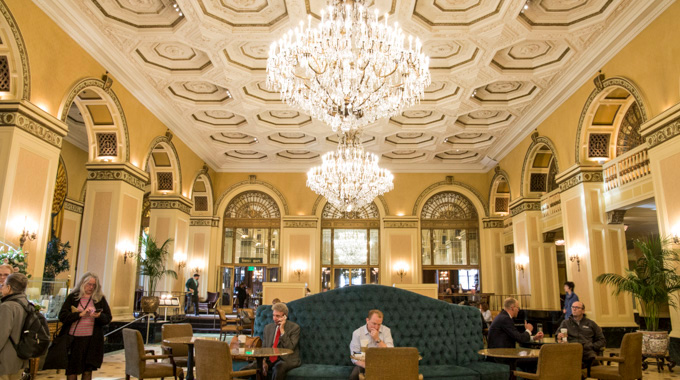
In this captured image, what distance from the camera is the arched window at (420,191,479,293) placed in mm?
18156

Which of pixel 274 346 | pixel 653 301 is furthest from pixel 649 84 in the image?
pixel 274 346

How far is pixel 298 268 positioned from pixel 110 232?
820cm

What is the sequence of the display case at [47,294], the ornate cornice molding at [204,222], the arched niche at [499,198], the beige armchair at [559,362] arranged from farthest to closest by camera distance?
the ornate cornice molding at [204,222], the arched niche at [499,198], the display case at [47,294], the beige armchair at [559,362]

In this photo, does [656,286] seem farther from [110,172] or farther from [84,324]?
[110,172]

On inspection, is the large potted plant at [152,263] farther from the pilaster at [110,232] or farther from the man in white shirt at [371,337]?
the man in white shirt at [371,337]

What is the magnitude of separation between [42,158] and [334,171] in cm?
602

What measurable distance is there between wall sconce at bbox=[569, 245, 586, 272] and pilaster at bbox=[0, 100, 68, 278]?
10.4 metres

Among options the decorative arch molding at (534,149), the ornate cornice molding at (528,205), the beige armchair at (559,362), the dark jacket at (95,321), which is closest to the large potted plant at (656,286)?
the beige armchair at (559,362)

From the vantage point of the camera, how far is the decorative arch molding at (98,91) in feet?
28.2

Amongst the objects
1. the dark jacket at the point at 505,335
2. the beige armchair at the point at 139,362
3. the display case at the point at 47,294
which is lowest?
the beige armchair at the point at 139,362

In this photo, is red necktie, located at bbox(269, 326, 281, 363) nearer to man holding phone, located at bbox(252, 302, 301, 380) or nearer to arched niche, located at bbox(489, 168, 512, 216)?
man holding phone, located at bbox(252, 302, 301, 380)

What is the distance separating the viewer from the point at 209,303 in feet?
53.7

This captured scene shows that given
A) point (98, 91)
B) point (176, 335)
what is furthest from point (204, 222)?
point (176, 335)

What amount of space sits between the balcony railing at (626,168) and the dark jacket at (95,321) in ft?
29.7
